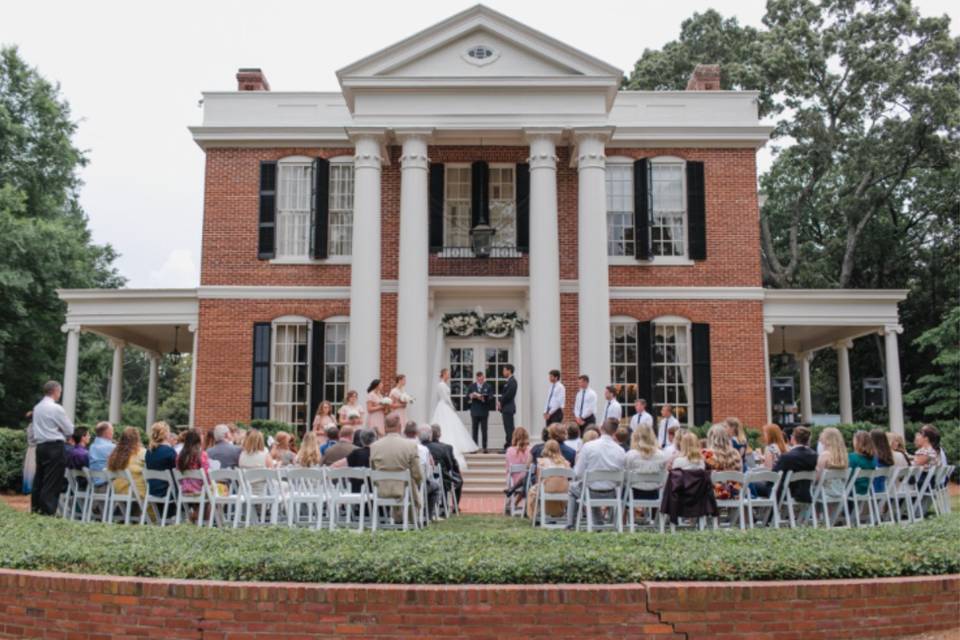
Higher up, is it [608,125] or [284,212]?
[608,125]

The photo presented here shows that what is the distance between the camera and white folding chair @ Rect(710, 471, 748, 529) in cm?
1023

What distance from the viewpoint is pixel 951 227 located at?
1368 inches

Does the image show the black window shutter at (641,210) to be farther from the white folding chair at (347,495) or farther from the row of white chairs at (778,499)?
the white folding chair at (347,495)

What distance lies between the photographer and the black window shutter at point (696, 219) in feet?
69.6

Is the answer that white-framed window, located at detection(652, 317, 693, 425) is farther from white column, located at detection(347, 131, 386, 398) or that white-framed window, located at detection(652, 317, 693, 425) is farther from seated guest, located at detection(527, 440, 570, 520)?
seated guest, located at detection(527, 440, 570, 520)

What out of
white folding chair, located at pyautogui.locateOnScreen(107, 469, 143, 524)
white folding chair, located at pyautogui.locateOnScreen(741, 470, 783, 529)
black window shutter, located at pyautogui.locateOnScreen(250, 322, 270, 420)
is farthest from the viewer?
black window shutter, located at pyautogui.locateOnScreen(250, 322, 270, 420)

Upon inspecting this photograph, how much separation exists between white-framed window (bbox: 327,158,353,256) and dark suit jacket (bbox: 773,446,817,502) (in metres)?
12.8

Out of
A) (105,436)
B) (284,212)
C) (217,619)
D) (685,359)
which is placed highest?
(284,212)

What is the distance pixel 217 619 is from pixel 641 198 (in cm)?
1663

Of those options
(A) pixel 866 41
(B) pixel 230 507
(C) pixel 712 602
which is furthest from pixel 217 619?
(A) pixel 866 41

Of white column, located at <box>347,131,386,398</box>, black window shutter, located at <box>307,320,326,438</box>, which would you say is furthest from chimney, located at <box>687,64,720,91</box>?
black window shutter, located at <box>307,320,326,438</box>

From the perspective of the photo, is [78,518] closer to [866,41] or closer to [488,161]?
[488,161]

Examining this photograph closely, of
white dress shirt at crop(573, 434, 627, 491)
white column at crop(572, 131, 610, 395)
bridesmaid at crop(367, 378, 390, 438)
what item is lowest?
white dress shirt at crop(573, 434, 627, 491)

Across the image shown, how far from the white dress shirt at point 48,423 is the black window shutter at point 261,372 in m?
9.36
